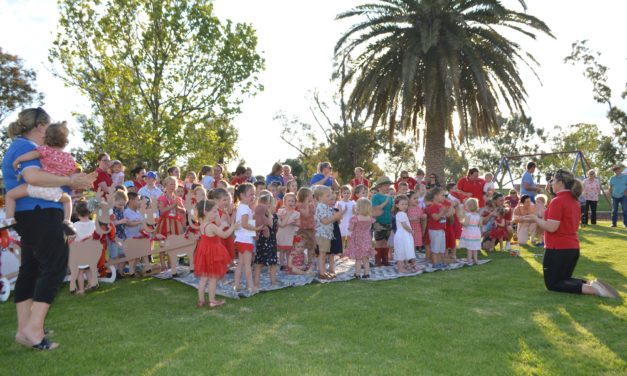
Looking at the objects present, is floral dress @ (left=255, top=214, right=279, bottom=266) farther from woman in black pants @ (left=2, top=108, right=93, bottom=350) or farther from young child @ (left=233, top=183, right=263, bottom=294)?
woman in black pants @ (left=2, top=108, right=93, bottom=350)

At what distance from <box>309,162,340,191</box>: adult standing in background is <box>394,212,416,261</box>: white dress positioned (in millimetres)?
2168

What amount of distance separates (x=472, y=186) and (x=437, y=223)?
336 centimetres

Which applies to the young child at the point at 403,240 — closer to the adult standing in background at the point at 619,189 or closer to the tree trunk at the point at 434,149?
the tree trunk at the point at 434,149

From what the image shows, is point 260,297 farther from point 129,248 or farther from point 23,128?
point 23,128

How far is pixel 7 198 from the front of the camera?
179 inches

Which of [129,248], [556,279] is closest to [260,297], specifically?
[129,248]

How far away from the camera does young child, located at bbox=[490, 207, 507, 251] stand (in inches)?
453

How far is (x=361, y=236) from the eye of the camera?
8.59 metres

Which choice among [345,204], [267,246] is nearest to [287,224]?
[267,246]

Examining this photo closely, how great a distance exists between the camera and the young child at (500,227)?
1152 cm

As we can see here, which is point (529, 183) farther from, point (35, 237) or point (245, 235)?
point (35, 237)

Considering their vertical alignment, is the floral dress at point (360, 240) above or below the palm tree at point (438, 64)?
below

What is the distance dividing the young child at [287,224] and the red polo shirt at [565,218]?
411 centimetres

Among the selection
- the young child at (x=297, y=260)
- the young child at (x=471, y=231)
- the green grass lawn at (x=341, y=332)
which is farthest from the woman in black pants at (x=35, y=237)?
the young child at (x=471, y=231)
